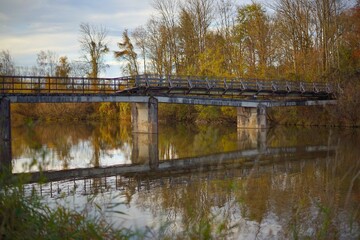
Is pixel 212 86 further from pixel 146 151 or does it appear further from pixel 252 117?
pixel 146 151

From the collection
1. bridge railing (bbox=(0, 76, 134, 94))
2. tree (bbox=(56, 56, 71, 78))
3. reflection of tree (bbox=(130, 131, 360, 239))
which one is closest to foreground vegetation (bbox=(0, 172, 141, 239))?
reflection of tree (bbox=(130, 131, 360, 239))

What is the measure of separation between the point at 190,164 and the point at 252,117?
18727mm

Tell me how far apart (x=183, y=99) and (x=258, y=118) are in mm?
7446

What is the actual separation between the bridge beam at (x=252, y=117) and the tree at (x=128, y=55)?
16.6m

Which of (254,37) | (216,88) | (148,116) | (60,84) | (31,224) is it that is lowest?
(31,224)

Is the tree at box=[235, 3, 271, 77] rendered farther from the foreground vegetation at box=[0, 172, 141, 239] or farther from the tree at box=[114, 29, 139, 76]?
the foreground vegetation at box=[0, 172, 141, 239]

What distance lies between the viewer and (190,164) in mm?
15734

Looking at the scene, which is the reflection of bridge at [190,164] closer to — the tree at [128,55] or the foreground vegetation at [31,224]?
the foreground vegetation at [31,224]

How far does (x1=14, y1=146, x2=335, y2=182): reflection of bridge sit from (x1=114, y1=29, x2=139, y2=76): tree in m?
29.7

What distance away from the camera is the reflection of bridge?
13.5 m

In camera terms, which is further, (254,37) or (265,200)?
(254,37)

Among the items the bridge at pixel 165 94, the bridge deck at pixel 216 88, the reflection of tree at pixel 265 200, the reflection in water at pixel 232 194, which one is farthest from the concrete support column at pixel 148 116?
the reflection of tree at pixel 265 200

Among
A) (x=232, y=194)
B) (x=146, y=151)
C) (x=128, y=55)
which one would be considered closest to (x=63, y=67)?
(x=128, y=55)

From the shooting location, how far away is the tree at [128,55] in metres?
47.3
